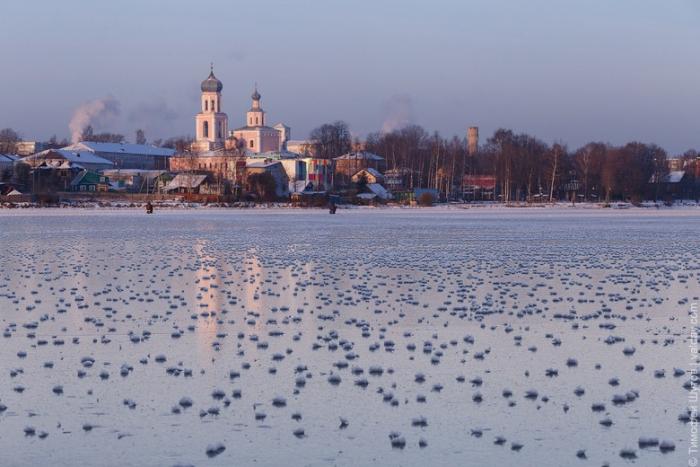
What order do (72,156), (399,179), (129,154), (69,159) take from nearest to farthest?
(399,179), (69,159), (72,156), (129,154)

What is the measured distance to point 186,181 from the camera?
138750 millimetres

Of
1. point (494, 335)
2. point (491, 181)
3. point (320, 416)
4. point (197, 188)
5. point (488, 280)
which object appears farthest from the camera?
point (491, 181)

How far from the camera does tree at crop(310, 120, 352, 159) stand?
177000 millimetres

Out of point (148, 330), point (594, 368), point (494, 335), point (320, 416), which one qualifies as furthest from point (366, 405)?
point (148, 330)

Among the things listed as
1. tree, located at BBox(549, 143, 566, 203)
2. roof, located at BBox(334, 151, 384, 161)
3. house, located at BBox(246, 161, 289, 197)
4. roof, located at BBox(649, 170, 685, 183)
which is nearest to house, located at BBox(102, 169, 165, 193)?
house, located at BBox(246, 161, 289, 197)

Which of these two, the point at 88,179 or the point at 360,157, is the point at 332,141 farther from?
the point at 88,179

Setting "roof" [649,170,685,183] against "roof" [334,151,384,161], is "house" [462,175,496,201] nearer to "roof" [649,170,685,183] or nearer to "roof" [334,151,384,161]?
"roof" [334,151,384,161]

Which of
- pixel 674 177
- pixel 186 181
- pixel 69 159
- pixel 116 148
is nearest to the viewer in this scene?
pixel 186 181

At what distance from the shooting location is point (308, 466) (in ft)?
32.1

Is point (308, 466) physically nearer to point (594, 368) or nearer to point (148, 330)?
point (594, 368)

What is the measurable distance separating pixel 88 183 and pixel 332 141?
47.9 m

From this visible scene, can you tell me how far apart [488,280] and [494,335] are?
8805 mm

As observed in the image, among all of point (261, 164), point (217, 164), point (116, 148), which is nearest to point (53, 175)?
point (261, 164)

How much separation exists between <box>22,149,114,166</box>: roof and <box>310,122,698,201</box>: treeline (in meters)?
35.1
